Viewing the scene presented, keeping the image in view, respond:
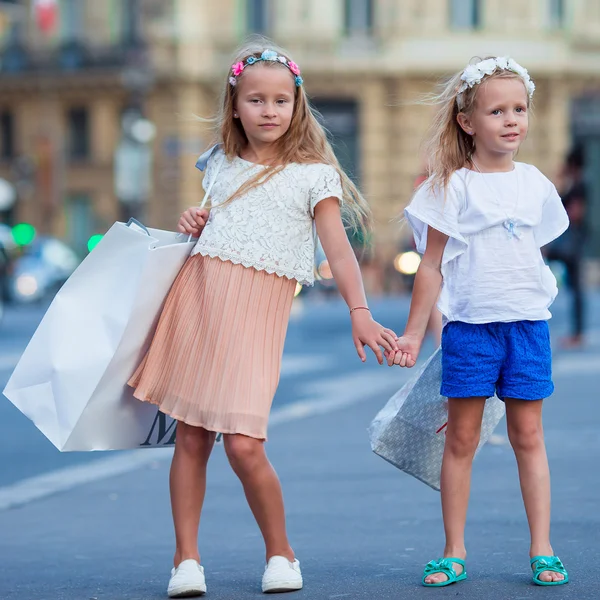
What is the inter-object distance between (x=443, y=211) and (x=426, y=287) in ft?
0.74

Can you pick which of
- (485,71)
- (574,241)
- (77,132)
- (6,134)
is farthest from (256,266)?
(6,134)

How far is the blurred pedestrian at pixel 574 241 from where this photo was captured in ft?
43.5

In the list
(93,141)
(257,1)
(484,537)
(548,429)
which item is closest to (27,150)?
(93,141)

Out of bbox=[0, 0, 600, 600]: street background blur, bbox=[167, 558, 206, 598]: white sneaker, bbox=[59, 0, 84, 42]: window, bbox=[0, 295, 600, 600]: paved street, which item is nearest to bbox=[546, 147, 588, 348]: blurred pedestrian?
bbox=[0, 0, 600, 600]: street background blur

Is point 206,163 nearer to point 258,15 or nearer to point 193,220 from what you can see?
point 193,220

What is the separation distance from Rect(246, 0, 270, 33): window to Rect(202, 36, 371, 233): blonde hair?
35760 millimetres

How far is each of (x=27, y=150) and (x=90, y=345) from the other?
4038 cm

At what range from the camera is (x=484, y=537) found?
16.9 ft

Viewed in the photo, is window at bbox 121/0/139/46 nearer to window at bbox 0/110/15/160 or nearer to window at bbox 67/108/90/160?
window at bbox 67/108/90/160

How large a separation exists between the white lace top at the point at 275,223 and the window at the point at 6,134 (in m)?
41.5

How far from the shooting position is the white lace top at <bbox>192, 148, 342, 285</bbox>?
14.3 ft

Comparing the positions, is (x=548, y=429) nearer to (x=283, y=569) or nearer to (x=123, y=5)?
(x=283, y=569)

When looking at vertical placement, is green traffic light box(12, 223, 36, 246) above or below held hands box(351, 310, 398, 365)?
below

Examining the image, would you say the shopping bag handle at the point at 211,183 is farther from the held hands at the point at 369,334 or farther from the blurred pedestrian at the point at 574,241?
the blurred pedestrian at the point at 574,241
